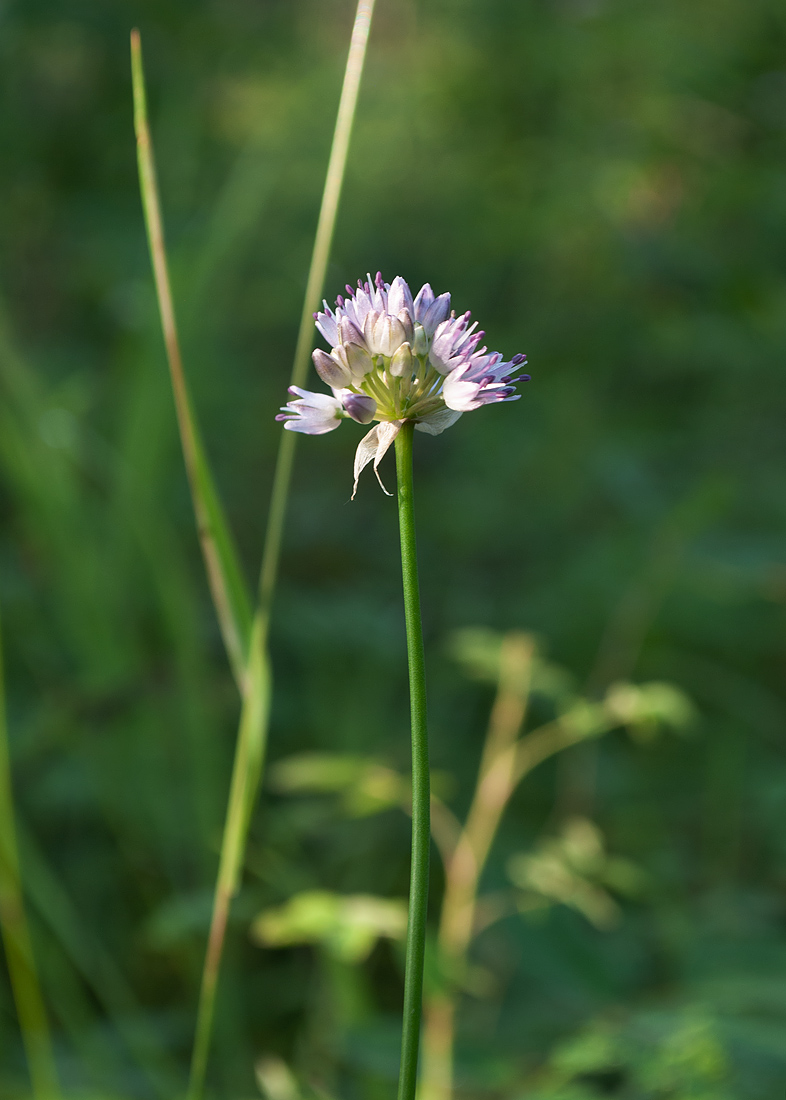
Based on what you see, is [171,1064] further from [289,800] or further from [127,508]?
[127,508]

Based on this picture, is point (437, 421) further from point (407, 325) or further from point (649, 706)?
point (649, 706)

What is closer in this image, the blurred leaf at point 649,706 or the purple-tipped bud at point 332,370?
the purple-tipped bud at point 332,370

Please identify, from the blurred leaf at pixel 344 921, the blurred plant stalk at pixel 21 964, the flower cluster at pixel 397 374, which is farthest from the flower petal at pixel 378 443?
the blurred plant stalk at pixel 21 964

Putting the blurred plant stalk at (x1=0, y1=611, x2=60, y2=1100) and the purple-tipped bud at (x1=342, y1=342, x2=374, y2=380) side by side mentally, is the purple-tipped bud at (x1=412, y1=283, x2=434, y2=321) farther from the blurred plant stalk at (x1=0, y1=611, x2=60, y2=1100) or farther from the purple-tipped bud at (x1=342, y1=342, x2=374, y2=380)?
the blurred plant stalk at (x1=0, y1=611, x2=60, y2=1100)

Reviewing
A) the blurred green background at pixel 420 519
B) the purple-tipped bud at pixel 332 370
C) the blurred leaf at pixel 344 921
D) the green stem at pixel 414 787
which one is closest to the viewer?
the green stem at pixel 414 787

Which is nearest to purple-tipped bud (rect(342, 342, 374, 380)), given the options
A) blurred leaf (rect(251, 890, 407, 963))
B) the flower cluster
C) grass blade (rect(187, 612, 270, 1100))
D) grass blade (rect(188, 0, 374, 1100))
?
the flower cluster

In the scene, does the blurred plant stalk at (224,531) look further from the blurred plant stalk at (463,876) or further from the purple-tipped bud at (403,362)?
the blurred plant stalk at (463,876)
